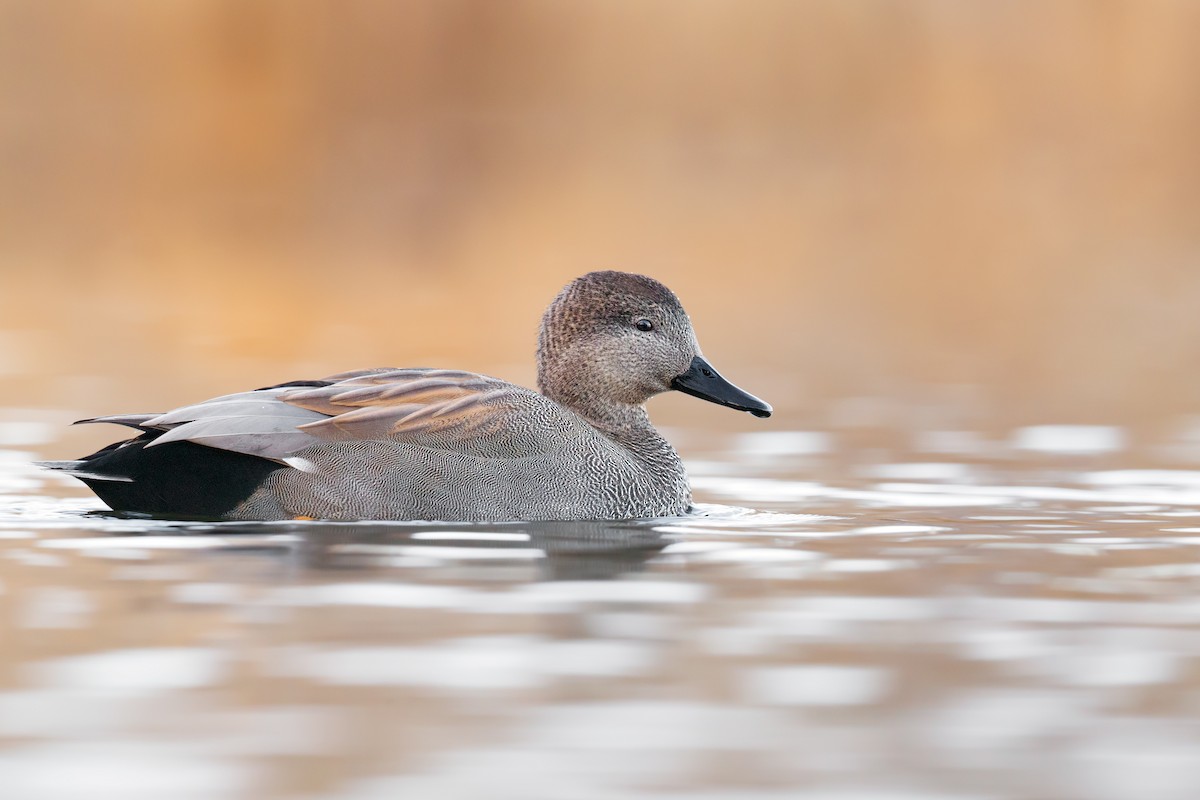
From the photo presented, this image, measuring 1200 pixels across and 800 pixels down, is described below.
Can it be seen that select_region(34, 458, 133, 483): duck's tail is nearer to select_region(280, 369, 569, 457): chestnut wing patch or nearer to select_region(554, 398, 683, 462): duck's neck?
select_region(280, 369, 569, 457): chestnut wing patch

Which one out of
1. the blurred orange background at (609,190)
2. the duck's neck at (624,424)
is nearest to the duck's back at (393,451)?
the duck's neck at (624,424)

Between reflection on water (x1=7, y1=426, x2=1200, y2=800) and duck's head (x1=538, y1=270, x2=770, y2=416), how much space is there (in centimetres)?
71

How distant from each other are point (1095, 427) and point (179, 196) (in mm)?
21774

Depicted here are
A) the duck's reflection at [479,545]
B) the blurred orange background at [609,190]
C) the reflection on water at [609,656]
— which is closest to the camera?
the reflection on water at [609,656]

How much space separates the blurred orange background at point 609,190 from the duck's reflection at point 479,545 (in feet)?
14.6

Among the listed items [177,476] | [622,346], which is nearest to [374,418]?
[177,476]

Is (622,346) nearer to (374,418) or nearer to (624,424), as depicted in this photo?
(624,424)

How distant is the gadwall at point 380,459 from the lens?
7277 mm

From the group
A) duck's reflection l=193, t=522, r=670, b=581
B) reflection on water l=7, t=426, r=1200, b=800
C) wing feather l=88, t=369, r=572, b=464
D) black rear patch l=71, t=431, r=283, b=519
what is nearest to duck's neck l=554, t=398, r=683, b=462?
reflection on water l=7, t=426, r=1200, b=800

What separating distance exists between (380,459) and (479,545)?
27.9 inches

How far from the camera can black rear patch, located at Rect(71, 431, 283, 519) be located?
723 cm

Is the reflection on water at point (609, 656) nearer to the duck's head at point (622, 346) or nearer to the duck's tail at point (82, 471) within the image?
the duck's tail at point (82, 471)

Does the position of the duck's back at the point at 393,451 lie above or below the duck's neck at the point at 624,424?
below

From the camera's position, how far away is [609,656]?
5.16m
